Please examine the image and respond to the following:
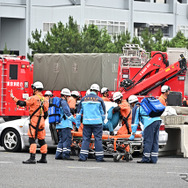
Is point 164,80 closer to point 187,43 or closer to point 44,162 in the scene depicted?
point 44,162

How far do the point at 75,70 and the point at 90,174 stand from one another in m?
17.6

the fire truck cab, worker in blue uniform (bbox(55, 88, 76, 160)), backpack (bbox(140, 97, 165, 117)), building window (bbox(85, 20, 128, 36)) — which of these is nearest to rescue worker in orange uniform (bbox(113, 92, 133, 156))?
backpack (bbox(140, 97, 165, 117))

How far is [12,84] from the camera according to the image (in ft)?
93.5

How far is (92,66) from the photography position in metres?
29.7

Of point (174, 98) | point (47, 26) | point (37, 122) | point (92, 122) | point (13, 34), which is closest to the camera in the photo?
point (37, 122)

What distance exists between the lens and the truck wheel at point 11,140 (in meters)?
17.5

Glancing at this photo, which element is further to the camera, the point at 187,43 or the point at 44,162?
the point at 187,43

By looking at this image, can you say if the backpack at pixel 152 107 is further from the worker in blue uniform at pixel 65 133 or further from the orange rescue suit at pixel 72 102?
the orange rescue suit at pixel 72 102

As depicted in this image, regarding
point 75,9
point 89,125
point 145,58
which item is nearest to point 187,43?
point 75,9

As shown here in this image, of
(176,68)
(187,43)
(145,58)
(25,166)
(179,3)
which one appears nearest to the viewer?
(25,166)

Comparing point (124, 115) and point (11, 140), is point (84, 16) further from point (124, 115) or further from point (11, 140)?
point (124, 115)

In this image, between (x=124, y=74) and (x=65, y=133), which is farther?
(x=124, y=74)

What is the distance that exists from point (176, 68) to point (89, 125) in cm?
1012

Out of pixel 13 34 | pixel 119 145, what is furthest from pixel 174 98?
pixel 13 34
